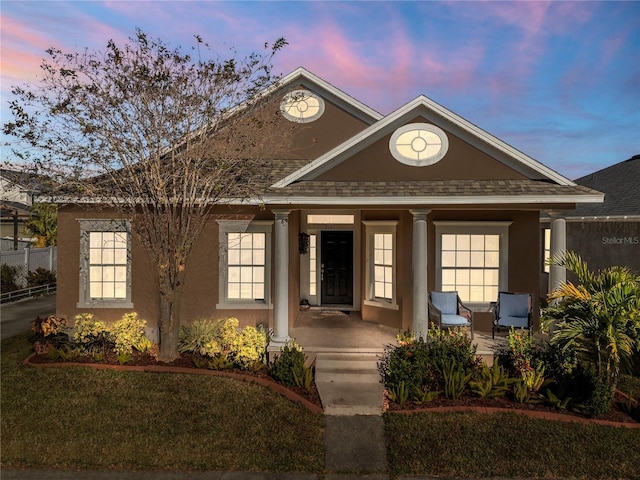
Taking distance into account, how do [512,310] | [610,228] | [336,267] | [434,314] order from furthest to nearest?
[610,228] → [336,267] → [512,310] → [434,314]

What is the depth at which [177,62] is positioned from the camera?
841cm

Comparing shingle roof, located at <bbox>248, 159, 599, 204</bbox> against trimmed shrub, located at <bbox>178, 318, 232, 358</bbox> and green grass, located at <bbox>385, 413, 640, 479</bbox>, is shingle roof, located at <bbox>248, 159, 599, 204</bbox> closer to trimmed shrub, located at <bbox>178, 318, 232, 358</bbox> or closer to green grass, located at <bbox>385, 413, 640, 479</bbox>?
trimmed shrub, located at <bbox>178, 318, 232, 358</bbox>

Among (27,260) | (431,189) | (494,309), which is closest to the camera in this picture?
(431,189)

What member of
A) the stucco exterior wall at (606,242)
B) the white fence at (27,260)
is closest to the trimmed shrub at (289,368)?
the white fence at (27,260)

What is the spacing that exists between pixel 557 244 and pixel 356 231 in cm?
513

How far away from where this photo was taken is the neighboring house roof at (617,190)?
1513 centimetres

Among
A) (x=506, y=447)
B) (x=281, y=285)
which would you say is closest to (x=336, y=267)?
(x=281, y=285)

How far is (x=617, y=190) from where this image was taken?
16.9 metres

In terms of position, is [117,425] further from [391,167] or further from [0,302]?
[0,302]

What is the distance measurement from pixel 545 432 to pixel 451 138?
6182 millimetres

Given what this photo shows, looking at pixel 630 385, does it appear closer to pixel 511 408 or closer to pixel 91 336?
pixel 511 408

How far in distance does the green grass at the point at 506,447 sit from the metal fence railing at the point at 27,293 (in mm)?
15642

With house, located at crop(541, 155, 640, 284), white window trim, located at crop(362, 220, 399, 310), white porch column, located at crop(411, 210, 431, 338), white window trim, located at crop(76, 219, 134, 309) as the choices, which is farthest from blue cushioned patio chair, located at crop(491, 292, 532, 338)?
white window trim, located at crop(76, 219, 134, 309)

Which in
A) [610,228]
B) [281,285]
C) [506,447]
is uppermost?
[610,228]
